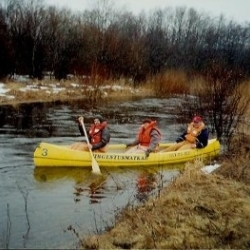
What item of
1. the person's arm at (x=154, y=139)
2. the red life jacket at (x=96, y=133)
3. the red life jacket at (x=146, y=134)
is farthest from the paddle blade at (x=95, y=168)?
the red life jacket at (x=146, y=134)

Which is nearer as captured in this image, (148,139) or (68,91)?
(148,139)

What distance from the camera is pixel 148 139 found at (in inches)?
455

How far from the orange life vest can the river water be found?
1.22 m

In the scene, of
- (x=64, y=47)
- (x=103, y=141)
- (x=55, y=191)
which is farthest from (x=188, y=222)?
(x=64, y=47)

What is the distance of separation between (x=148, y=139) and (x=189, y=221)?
547 cm

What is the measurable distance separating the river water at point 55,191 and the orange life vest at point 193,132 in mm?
1223

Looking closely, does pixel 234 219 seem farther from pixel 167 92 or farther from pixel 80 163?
pixel 167 92

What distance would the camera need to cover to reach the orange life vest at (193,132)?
11.8 metres

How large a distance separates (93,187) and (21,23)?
26.7 m

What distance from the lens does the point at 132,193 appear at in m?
8.86

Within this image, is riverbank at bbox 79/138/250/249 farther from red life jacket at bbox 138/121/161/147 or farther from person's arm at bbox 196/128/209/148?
person's arm at bbox 196/128/209/148

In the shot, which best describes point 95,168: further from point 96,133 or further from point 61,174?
point 96,133

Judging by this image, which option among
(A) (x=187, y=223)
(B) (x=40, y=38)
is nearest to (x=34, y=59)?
(B) (x=40, y=38)

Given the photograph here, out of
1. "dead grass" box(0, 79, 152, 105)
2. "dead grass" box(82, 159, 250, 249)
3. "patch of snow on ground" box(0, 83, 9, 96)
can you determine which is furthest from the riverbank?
"patch of snow on ground" box(0, 83, 9, 96)
